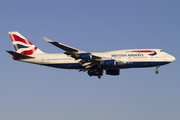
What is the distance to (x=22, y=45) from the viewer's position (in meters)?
61.5

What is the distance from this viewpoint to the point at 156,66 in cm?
5575

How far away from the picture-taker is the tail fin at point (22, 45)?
61062 millimetres

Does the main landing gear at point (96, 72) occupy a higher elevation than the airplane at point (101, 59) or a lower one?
lower

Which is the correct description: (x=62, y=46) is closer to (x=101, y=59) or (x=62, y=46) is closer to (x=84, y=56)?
(x=84, y=56)

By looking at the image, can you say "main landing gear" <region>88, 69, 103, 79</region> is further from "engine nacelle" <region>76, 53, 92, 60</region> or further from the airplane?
"engine nacelle" <region>76, 53, 92, 60</region>

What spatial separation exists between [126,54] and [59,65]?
1331 cm

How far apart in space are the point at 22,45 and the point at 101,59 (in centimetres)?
1842

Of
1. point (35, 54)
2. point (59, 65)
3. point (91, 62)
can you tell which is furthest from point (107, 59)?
point (35, 54)

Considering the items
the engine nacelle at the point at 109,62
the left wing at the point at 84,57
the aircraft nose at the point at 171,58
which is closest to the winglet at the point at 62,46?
the left wing at the point at 84,57

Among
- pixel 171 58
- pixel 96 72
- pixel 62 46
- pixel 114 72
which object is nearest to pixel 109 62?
pixel 96 72

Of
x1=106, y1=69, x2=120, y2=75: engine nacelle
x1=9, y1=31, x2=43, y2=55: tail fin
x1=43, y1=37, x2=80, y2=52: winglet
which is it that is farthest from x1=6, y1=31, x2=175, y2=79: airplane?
x1=9, y1=31, x2=43, y2=55: tail fin

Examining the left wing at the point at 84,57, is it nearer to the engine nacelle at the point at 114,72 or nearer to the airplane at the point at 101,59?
the airplane at the point at 101,59

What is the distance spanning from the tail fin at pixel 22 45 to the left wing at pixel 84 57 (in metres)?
12.0

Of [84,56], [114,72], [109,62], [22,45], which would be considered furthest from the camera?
[22,45]
